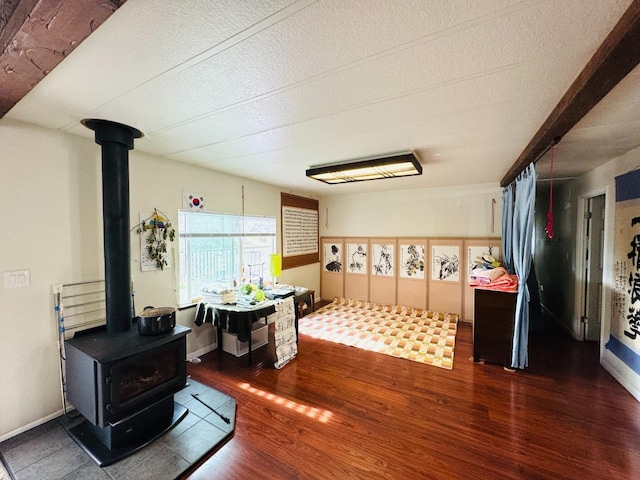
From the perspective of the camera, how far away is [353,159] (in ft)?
9.80

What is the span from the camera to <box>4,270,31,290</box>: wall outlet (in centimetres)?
193

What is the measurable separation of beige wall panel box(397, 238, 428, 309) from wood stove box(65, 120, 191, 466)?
3.92m

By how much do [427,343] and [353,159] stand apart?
2620 millimetres

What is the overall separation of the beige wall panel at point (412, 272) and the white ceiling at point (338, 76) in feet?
8.55

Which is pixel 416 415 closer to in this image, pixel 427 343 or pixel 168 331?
pixel 427 343

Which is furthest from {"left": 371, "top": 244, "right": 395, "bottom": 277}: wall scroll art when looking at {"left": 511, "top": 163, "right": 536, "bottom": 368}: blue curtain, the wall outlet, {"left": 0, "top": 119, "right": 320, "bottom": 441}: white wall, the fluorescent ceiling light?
the wall outlet

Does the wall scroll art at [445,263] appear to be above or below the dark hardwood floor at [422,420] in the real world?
above

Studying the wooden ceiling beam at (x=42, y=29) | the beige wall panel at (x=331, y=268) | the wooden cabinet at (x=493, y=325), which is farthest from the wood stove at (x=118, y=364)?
the beige wall panel at (x=331, y=268)

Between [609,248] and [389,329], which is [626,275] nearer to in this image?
[609,248]

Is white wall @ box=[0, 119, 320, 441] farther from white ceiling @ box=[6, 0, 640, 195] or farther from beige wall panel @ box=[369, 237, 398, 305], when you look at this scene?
beige wall panel @ box=[369, 237, 398, 305]

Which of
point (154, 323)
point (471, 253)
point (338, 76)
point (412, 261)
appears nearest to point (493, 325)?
point (471, 253)

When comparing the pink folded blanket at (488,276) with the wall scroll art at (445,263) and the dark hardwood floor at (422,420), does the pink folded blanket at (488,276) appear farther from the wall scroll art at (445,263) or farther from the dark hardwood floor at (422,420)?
the wall scroll art at (445,263)

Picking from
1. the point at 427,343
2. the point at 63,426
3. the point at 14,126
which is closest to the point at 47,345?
the point at 63,426

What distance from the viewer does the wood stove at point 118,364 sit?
176cm
